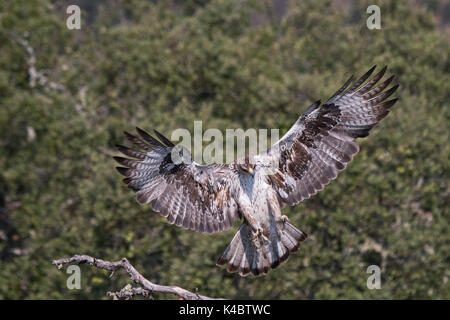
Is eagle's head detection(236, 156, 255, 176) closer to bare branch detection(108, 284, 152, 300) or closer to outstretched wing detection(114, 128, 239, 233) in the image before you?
outstretched wing detection(114, 128, 239, 233)

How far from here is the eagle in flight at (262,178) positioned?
7316mm

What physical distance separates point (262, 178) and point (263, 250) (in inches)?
39.9

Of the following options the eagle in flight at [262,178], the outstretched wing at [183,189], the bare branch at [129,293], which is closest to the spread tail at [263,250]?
the eagle in flight at [262,178]

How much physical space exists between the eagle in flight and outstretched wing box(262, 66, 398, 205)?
0.04ft

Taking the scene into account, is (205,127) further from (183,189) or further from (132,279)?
(132,279)

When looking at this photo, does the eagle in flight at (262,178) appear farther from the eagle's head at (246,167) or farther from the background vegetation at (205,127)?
the background vegetation at (205,127)

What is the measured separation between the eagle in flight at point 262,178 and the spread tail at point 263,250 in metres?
0.01

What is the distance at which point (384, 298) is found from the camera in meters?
9.60

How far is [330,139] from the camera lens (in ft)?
24.3

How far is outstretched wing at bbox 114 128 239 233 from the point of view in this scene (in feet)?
24.6

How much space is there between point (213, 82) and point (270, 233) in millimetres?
7202

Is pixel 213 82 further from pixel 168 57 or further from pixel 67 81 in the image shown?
pixel 67 81

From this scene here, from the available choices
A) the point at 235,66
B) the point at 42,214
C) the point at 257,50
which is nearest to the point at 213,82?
the point at 235,66

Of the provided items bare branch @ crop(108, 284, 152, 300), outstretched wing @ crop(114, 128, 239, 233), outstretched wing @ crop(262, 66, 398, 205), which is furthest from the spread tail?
bare branch @ crop(108, 284, 152, 300)
